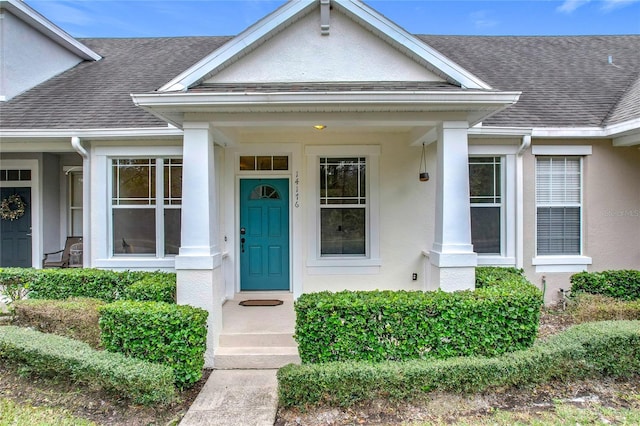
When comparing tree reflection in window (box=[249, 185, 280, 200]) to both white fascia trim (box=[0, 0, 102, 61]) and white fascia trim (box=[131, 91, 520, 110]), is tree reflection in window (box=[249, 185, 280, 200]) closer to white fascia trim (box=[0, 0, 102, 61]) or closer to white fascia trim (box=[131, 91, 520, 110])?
white fascia trim (box=[131, 91, 520, 110])

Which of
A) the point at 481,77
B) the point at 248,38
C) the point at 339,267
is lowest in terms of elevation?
the point at 339,267

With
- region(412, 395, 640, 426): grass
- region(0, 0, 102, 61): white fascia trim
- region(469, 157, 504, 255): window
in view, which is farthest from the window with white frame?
region(469, 157, 504, 255): window

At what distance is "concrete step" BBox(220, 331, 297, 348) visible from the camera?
4.92 metres

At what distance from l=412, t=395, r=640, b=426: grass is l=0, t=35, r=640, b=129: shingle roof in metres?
3.87

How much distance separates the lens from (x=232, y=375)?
4484 millimetres

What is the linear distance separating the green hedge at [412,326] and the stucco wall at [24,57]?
8426 millimetres

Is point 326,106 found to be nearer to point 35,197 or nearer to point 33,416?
point 33,416

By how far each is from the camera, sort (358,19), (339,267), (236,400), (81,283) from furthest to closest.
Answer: (339,267) < (81,283) < (358,19) < (236,400)

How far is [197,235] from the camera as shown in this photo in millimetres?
4691

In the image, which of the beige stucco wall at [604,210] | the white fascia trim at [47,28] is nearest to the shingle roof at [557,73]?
the beige stucco wall at [604,210]

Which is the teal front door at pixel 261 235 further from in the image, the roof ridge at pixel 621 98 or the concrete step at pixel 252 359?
the roof ridge at pixel 621 98

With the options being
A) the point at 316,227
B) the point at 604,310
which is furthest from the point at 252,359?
the point at 604,310

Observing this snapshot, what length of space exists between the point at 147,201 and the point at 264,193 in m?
2.19

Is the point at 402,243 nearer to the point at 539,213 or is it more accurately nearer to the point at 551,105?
the point at 539,213
